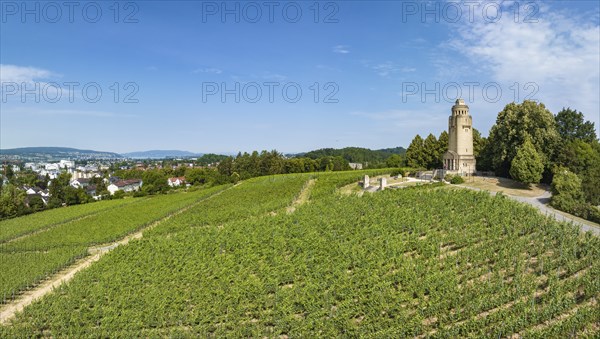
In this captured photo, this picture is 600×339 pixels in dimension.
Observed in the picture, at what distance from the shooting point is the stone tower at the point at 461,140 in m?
36.6

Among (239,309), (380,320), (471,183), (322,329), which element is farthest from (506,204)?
(239,309)

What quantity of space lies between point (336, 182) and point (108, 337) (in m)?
25.6

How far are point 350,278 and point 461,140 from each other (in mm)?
26416

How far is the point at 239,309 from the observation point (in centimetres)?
1459

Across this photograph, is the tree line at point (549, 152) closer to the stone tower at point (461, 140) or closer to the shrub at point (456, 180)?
the stone tower at point (461, 140)

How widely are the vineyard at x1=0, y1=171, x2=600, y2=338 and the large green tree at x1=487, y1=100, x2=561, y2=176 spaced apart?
12.4 metres

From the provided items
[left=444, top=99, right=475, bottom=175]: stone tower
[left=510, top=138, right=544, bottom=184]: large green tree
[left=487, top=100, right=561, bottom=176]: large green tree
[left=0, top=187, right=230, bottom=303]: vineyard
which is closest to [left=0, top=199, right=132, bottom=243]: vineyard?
[left=0, top=187, right=230, bottom=303]: vineyard

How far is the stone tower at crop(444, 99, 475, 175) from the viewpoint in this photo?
1442 inches

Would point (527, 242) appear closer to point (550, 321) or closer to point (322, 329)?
point (550, 321)

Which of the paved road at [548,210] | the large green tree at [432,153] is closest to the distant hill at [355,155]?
the large green tree at [432,153]

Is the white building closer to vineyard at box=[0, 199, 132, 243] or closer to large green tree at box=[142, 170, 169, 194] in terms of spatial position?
large green tree at box=[142, 170, 169, 194]

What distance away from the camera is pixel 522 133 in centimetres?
3316

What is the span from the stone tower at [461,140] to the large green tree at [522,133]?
2.52 meters

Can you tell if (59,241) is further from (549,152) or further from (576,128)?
(576,128)
